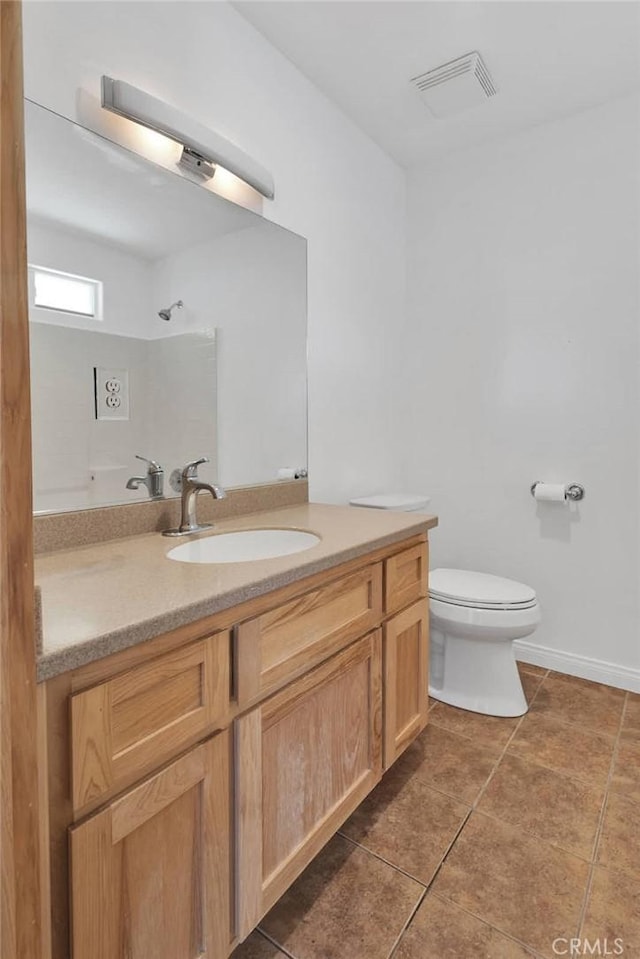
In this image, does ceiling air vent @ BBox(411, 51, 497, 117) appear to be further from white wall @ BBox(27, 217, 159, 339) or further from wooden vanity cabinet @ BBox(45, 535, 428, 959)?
→ wooden vanity cabinet @ BBox(45, 535, 428, 959)

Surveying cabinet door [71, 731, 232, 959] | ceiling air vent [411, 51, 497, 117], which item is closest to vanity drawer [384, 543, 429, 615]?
cabinet door [71, 731, 232, 959]

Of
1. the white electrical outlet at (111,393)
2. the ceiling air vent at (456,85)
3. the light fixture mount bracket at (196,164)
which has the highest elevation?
the ceiling air vent at (456,85)

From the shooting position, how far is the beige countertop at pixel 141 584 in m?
0.70

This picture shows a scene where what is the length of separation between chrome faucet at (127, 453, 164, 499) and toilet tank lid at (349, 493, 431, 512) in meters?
0.99

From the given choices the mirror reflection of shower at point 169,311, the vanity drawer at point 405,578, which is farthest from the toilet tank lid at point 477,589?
the mirror reflection of shower at point 169,311

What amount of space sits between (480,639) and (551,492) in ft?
2.49

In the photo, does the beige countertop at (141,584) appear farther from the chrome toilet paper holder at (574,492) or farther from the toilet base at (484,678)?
the chrome toilet paper holder at (574,492)

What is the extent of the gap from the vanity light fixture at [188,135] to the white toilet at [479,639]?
4.35ft

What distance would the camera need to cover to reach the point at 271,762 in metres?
1.03

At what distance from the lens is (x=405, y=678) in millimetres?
1533

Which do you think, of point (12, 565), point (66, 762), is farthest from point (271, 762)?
point (12, 565)

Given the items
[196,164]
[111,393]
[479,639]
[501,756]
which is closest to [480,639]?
[479,639]

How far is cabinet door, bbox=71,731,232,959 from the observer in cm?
70

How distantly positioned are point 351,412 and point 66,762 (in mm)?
1824
